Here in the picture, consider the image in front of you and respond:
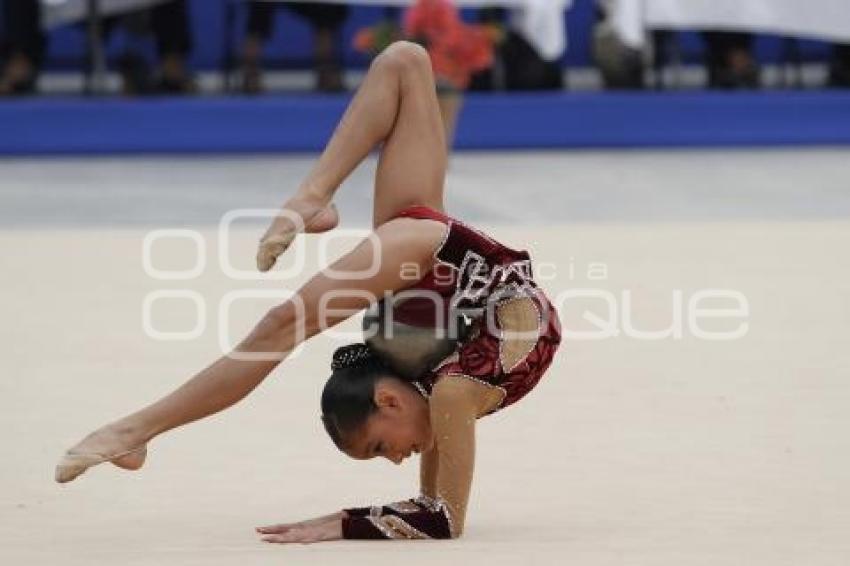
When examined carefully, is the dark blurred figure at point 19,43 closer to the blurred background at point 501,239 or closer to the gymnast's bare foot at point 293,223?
the blurred background at point 501,239

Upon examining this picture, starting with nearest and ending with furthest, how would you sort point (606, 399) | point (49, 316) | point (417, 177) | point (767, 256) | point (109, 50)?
point (417, 177)
point (606, 399)
point (49, 316)
point (767, 256)
point (109, 50)

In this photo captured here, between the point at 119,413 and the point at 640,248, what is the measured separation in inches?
136

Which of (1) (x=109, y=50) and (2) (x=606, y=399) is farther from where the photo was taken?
(1) (x=109, y=50)

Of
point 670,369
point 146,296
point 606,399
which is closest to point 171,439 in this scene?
point 606,399

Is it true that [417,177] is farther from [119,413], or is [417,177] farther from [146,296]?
[146,296]

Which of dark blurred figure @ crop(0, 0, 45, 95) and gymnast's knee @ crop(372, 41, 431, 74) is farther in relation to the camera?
dark blurred figure @ crop(0, 0, 45, 95)

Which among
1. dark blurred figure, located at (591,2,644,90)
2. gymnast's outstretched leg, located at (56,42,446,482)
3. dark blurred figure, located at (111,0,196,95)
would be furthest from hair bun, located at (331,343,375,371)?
dark blurred figure, located at (111,0,196,95)

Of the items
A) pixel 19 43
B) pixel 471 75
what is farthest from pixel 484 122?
pixel 19 43

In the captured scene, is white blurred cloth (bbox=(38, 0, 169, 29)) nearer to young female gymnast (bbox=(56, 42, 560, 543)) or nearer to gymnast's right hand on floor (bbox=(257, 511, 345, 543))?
young female gymnast (bbox=(56, 42, 560, 543))

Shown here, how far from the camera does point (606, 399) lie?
5.97 metres

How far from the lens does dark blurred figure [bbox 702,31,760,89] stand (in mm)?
12102

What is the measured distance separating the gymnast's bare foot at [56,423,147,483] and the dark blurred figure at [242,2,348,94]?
773 cm

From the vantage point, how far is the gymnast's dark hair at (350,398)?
4.29 meters

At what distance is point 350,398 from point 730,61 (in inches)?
323
